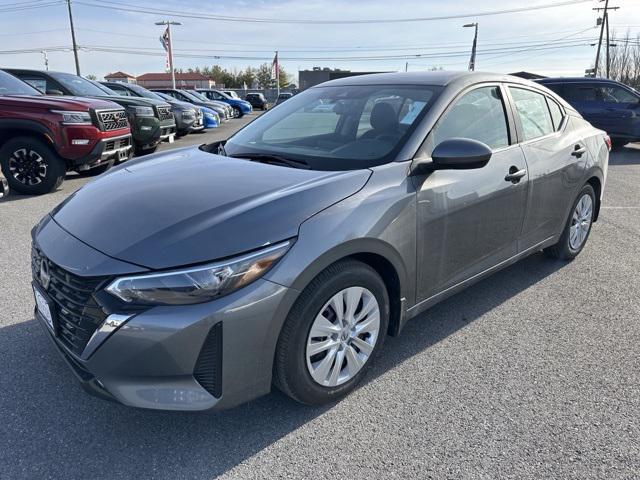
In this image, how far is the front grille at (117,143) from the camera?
24.6 ft

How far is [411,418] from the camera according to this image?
2512 millimetres

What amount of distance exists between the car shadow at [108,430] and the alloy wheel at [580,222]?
238cm

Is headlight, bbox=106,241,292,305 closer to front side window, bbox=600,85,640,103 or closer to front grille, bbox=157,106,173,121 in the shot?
front grille, bbox=157,106,173,121

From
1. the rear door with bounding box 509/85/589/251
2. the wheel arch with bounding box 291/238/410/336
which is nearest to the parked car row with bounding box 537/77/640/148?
the rear door with bounding box 509/85/589/251

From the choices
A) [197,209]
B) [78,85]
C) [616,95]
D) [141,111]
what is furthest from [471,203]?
[616,95]

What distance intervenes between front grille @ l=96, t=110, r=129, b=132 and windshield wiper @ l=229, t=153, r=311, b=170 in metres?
5.05

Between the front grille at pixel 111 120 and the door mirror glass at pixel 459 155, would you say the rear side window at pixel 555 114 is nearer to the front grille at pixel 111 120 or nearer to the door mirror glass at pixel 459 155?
the door mirror glass at pixel 459 155

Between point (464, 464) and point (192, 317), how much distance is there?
1336 mm

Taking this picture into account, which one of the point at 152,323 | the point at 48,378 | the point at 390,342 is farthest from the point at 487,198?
the point at 48,378

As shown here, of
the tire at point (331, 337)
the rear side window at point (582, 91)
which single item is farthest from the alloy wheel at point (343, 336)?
the rear side window at point (582, 91)

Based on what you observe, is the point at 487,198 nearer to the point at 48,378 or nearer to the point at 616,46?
the point at 48,378

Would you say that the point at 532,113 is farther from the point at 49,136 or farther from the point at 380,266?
the point at 49,136

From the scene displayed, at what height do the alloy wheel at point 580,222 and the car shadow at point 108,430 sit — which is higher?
the alloy wheel at point 580,222

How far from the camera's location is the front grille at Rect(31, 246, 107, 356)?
2.07 m
